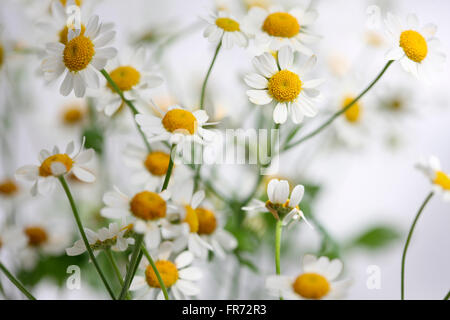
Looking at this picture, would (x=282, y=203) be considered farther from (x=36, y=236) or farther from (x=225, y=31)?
(x=36, y=236)

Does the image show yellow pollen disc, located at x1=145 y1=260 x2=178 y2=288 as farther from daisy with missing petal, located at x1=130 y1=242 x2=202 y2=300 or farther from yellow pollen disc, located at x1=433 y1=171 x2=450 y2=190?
yellow pollen disc, located at x1=433 y1=171 x2=450 y2=190

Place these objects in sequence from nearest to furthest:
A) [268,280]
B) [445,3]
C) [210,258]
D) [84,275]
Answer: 1. [268,280]
2. [210,258]
3. [84,275]
4. [445,3]

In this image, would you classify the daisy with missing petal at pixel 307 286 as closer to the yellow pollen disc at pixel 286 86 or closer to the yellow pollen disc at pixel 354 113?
the yellow pollen disc at pixel 286 86

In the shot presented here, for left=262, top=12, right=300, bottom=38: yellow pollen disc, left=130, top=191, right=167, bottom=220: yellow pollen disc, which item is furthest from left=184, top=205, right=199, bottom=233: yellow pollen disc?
left=262, top=12, right=300, bottom=38: yellow pollen disc

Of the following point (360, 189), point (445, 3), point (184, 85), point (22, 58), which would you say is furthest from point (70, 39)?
point (360, 189)

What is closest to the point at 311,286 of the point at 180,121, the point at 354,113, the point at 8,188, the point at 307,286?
the point at 307,286
